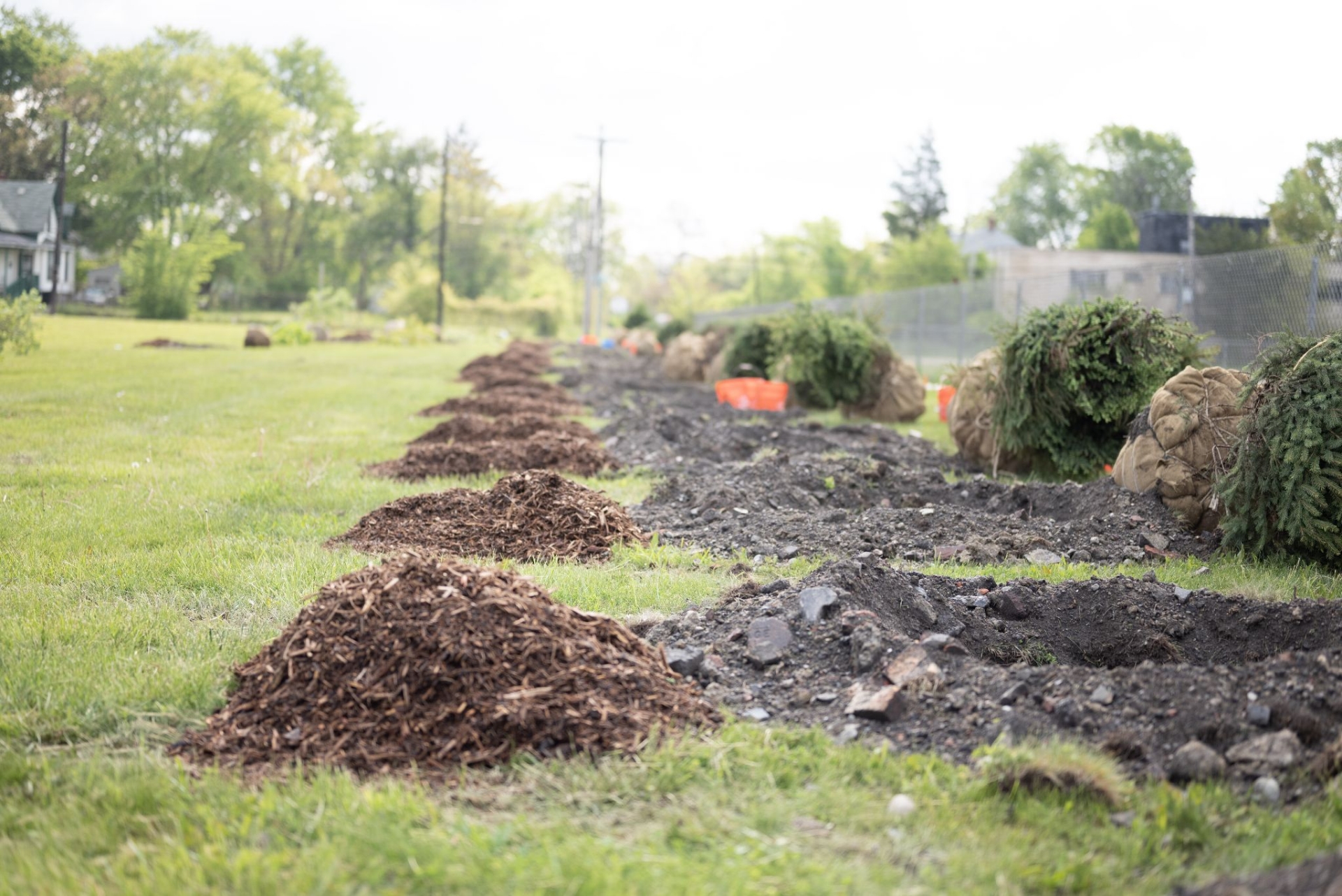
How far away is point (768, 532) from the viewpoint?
245 inches

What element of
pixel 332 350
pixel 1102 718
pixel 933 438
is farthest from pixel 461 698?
pixel 332 350

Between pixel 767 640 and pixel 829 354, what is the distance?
11469 millimetres

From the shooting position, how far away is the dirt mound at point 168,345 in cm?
2508

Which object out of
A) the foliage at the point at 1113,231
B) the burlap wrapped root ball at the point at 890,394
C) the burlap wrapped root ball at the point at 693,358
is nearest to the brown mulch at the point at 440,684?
the burlap wrapped root ball at the point at 890,394

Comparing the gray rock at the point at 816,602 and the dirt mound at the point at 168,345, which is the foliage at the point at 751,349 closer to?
the gray rock at the point at 816,602

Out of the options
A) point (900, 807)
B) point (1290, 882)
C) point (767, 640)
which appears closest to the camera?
point (1290, 882)

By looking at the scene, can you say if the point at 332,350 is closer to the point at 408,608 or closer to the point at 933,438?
the point at 933,438

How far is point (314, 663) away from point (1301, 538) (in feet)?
16.0

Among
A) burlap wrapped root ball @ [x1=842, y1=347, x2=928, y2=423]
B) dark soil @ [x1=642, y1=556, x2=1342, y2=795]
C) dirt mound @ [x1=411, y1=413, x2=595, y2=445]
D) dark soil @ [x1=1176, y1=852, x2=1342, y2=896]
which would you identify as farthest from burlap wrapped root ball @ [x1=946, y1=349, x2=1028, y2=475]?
dark soil @ [x1=1176, y1=852, x2=1342, y2=896]

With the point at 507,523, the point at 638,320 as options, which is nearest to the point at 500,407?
the point at 507,523

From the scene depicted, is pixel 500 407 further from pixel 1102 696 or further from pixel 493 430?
pixel 1102 696

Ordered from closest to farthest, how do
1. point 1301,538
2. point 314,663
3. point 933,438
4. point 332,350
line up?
1. point 314,663
2. point 1301,538
3. point 933,438
4. point 332,350

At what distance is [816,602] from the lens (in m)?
4.09

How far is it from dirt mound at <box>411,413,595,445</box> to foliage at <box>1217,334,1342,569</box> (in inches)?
250
